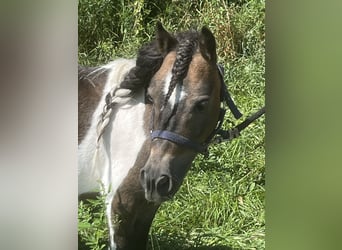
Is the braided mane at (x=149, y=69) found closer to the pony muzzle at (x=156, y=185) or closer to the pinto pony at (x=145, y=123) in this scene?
the pinto pony at (x=145, y=123)

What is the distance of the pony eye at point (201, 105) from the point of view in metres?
2.36

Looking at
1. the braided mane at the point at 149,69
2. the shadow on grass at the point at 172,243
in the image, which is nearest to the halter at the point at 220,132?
the braided mane at the point at 149,69

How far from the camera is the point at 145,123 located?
243cm

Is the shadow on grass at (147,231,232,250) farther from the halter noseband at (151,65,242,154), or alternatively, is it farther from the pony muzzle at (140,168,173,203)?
the halter noseband at (151,65,242,154)

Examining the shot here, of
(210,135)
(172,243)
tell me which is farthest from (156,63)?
(172,243)

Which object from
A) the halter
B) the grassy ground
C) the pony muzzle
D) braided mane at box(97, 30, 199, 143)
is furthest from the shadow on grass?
braided mane at box(97, 30, 199, 143)

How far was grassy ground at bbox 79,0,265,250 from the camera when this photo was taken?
7.91ft

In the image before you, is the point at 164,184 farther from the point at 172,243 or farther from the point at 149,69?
the point at 149,69

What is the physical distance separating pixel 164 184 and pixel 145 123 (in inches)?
9.4

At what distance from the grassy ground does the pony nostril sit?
5cm
